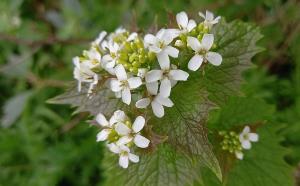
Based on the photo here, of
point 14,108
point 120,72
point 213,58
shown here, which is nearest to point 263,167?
point 213,58

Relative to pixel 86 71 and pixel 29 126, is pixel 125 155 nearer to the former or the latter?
pixel 86 71

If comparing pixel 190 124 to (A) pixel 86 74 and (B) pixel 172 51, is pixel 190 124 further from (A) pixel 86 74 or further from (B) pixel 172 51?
(A) pixel 86 74

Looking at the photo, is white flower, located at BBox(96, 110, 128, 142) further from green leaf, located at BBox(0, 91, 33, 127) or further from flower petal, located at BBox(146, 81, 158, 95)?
green leaf, located at BBox(0, 91, 33, 127)

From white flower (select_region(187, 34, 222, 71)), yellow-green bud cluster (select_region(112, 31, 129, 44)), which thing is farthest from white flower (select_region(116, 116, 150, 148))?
yellow-green bud cluster (select_region(112, 31, 129, 44))

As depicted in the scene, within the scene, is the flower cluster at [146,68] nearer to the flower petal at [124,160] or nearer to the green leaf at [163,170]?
the flower petal at [124,160]

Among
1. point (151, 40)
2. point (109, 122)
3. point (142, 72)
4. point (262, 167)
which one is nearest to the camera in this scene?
point (142, 72)
